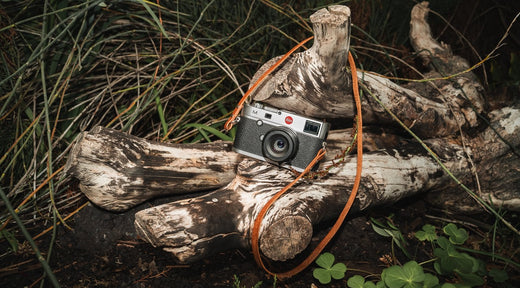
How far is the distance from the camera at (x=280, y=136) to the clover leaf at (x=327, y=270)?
0.35m

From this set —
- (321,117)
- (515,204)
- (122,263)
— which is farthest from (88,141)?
(515,204)

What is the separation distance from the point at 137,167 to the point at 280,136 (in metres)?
0.57

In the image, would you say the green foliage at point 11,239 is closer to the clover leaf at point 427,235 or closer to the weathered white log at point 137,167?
the weathered white log at point 137,167

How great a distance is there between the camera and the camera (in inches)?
58.3

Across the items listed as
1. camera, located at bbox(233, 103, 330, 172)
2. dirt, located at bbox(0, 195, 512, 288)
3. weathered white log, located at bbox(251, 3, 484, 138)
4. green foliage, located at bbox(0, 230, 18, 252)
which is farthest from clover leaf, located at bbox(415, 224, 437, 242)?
green foliage, located at bbox(0, 230, 18, 252)

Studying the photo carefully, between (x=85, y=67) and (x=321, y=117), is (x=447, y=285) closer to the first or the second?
(x=321, y=117)

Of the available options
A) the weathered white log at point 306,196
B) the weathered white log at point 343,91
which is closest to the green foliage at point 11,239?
the weathered white log at point 306,196

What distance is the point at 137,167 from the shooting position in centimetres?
148

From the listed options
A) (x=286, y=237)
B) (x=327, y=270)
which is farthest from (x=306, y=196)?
(x=327, y=270)

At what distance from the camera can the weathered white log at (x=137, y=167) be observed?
1.44 m

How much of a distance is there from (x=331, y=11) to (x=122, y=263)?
1.23 metres

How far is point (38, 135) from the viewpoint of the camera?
1819 mm

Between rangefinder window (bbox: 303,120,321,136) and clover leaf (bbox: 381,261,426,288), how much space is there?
1.85 feet

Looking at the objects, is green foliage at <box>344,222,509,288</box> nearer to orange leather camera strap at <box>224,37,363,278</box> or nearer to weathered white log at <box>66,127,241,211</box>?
orange leather camera strap at <box>224,37,363,278</box>
